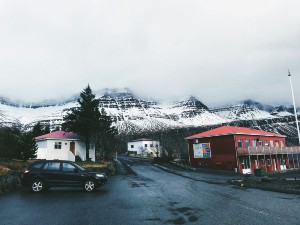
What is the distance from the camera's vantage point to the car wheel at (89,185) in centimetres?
1419

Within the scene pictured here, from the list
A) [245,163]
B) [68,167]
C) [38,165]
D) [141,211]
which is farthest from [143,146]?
[141,211]

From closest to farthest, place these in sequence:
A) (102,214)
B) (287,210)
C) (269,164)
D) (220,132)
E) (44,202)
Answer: (102,214) → (287,210) → (44,202) → (220,132) → (269,164)

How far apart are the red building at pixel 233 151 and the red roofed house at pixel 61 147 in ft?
67.1

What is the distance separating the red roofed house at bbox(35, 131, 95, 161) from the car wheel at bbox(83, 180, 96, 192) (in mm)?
25614

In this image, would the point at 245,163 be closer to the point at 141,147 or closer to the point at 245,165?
the point at 245,165

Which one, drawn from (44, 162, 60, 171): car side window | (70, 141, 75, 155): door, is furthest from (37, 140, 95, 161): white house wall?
(44, 162, 60, 171): car side window

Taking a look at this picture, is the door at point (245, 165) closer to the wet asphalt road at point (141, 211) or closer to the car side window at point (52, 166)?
the wet asphalt road at point (141, 211)

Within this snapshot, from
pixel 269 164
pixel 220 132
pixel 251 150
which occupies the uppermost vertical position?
pixel 220 132

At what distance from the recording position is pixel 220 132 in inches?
1670

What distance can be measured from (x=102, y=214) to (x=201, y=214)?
11.7 ft

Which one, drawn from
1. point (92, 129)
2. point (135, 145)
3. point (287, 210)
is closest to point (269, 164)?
point (92, 129)

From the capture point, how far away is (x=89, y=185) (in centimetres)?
1427

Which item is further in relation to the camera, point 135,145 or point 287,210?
point 135,145

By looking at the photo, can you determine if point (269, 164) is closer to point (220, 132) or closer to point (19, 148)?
point (220, 132)
